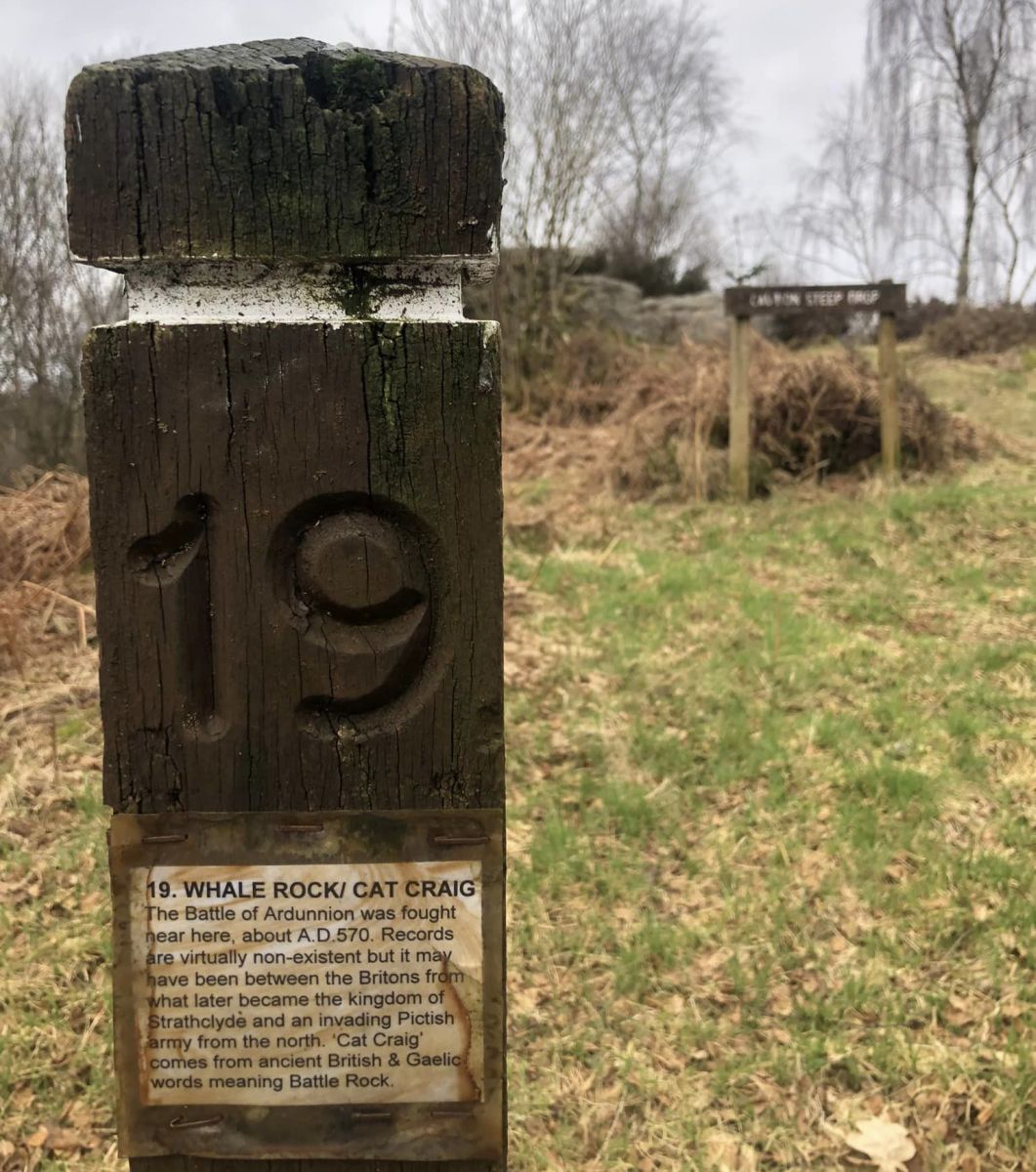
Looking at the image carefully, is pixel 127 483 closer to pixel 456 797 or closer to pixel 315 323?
pixel 315 323

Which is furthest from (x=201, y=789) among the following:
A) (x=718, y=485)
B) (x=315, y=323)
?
(x=718, y=485)

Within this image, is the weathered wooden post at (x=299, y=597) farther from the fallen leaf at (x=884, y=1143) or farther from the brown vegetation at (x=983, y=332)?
the brown vegetation at (x=983, y=332)

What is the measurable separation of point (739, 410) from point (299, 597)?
299 inches

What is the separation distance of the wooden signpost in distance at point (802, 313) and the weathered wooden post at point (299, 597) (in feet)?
24.3

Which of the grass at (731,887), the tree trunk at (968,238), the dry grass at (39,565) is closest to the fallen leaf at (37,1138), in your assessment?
the grass at (731,887)

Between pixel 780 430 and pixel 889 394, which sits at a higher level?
pixel 889 394

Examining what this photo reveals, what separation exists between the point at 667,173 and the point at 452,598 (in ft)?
75.3

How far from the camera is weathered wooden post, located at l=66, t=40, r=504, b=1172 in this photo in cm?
108

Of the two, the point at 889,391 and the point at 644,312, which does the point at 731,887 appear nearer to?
the point at 889,391

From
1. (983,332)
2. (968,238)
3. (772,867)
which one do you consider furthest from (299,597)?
(968,238)

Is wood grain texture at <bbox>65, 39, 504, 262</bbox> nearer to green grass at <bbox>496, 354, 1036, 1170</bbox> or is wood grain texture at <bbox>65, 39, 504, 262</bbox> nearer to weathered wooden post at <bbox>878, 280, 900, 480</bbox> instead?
green grass at <bbox>496, 354, 1036, 1170</bbox>

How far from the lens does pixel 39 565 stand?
5676mm

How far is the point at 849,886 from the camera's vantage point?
3.54m

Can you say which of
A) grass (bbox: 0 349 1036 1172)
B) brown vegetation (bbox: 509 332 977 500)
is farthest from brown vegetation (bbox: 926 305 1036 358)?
grass (bbox: 0 349 1036 1172)
